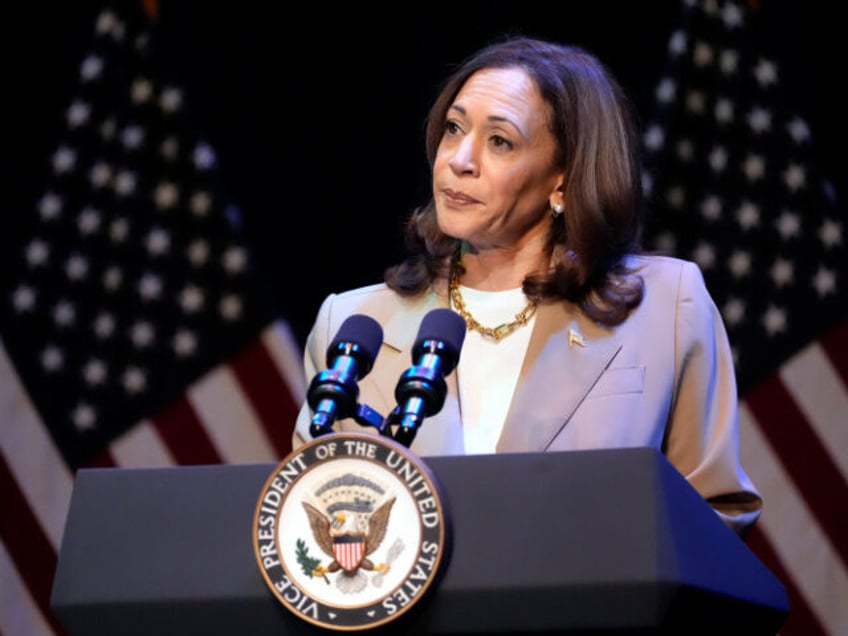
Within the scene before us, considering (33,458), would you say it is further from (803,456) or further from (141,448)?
(803,456)

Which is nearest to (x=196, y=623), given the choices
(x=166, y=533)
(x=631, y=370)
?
(x=166, y=533)

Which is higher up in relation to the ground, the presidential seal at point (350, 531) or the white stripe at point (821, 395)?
the presidential seal at point (350, 531)

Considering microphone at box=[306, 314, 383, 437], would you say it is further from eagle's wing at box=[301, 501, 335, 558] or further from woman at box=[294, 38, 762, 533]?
woman at box=[294, 38, 762, 533]

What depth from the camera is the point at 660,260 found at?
82.9 inches

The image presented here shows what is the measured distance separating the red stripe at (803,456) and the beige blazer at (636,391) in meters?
1.49

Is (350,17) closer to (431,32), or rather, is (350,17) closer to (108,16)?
(431,32)

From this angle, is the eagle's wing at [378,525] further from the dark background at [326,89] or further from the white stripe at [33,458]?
the white stripe at [33,458]

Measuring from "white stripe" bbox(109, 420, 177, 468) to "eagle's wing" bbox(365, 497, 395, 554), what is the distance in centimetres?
260

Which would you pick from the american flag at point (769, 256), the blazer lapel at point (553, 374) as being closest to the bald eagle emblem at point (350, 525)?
the blazer lapel at point (553, 374)

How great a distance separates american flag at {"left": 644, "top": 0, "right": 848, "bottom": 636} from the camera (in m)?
3.35

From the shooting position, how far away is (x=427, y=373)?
131 centimetres

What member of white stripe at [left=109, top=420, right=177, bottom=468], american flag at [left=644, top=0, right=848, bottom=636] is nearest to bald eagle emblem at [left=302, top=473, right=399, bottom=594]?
american flag at [left=644, top=0, right=848, bottom=636]

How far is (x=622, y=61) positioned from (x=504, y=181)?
60.7 inches

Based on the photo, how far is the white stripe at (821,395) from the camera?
337 cm
